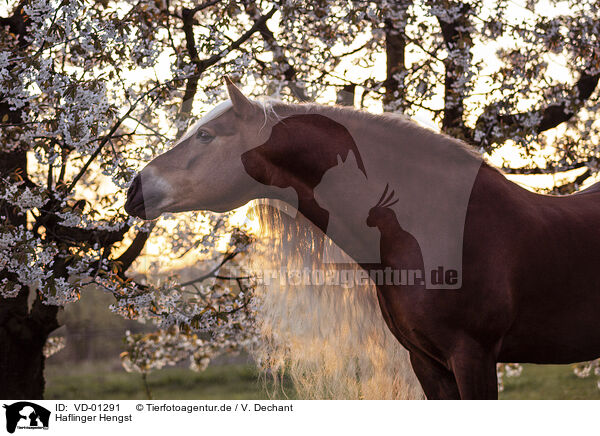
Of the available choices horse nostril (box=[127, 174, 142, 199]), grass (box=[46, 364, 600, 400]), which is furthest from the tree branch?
grass (box=[46, 364, 600, 400])

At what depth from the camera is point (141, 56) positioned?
6051mm

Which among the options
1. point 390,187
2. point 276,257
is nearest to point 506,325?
point 390,187

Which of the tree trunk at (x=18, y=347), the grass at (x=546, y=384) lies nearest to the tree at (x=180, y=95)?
the tree trunk at (x=18, y=347)

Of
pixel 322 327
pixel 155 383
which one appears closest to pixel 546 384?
pixel 155 383

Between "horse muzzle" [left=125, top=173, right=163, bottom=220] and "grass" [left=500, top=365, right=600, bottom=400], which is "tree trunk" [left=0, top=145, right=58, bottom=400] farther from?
"grass" [left=500, top=365, right=600, bottom=400]

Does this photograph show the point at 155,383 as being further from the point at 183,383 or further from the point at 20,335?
the point at 20,335

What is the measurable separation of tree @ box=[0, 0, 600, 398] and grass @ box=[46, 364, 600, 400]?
38.0ft

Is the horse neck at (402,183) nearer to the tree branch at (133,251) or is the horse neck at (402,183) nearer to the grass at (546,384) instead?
the tree branch at (133,251)

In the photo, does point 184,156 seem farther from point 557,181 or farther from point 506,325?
point 557,181

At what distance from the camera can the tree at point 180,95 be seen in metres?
5.51
